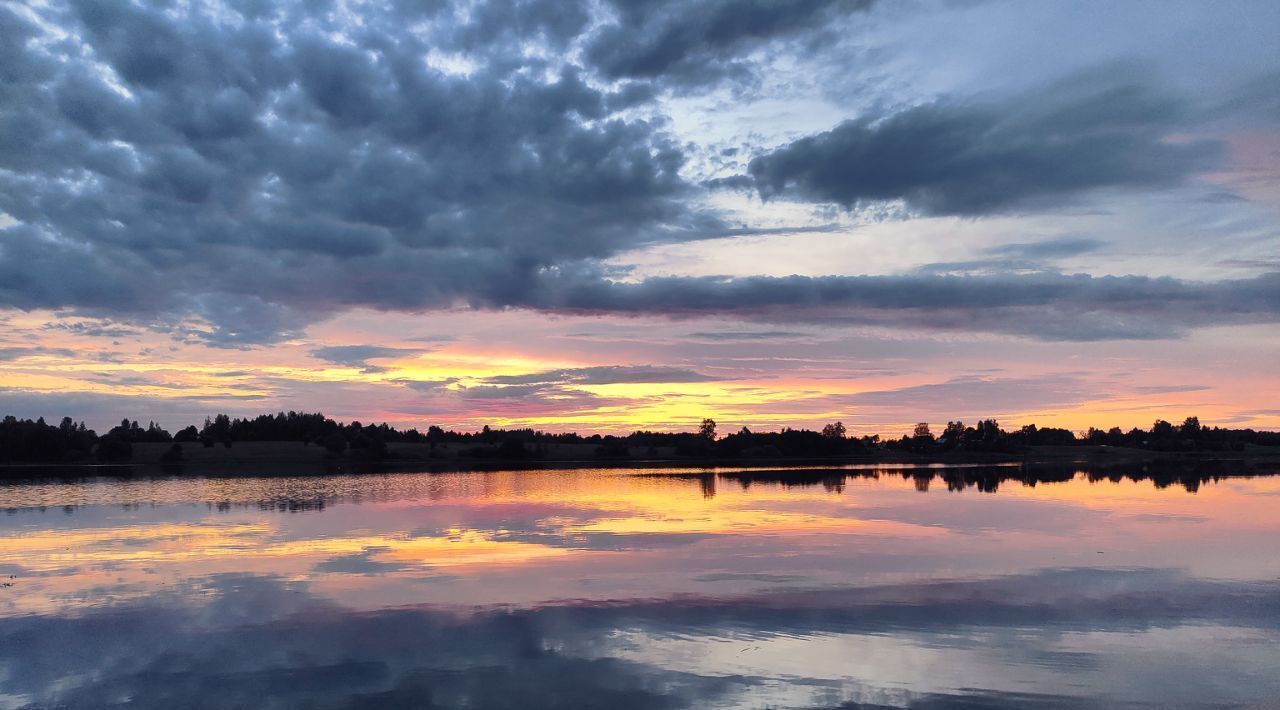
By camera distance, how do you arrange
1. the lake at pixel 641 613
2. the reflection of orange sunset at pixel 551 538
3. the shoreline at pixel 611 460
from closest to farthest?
the lake at pixel 641 613 → the reflection of orange sunset at pixel 551 538 → the shoreline at pixel 611 460

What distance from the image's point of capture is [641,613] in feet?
56.1

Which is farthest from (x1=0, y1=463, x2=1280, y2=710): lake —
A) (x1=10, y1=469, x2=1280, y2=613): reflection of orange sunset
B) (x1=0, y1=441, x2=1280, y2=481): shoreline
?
(x1=0, y1=441, x2=1280, y2=481): shoreline

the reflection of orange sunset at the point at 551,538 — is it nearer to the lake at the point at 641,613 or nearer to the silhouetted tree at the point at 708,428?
the lake at the point at 641,613

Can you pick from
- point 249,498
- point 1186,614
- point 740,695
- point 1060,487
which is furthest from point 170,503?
point 1060,487

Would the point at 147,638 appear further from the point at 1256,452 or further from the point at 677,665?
the point at 1256,452

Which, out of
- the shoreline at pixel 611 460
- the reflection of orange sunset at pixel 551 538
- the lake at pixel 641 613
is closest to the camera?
the lake at pixel 641 613

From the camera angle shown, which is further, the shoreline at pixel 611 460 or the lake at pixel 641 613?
the shoreline at pixel 611 460

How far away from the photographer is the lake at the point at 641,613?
1227cm

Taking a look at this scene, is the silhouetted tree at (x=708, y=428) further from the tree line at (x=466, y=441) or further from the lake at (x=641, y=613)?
the lake at (x=641, y=613)

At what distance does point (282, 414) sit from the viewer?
6890 inches

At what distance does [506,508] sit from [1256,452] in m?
194

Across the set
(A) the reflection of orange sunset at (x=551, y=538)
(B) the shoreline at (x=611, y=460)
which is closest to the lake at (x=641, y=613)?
(A) the reflection of orange sunset at (x=551, y=538)

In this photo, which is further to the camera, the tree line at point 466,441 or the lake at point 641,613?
the tree line at point 466,441

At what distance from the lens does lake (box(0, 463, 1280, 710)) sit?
12.3 m
